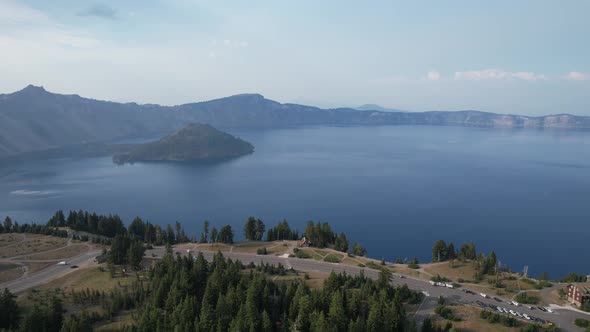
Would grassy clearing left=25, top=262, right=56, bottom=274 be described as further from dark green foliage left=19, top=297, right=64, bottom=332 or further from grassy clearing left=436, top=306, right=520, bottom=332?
grassy clearing left=436, top=306, right=520, bottom=332

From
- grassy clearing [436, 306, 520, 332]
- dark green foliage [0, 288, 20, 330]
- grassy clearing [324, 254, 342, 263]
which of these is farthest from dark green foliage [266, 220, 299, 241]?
dark green foliage [0, 288, 20, 330]

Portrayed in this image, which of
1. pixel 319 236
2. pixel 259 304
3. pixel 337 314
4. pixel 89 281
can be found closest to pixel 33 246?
pixel 89 281

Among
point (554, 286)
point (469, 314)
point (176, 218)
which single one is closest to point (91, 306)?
point (469, 314)

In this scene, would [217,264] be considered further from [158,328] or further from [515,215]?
[515,215]

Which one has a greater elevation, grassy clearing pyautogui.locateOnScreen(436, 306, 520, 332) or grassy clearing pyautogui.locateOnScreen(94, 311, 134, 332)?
grassy clearing pyautogui.locateOnScreen(436, 306, 520, 332)

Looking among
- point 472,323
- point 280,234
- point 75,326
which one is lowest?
point 280,234

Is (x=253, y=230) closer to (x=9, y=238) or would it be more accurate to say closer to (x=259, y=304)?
(x=259, y=304)

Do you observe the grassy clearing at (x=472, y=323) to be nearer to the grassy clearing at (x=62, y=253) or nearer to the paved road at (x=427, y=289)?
the paved road at (x=427, y=289)
